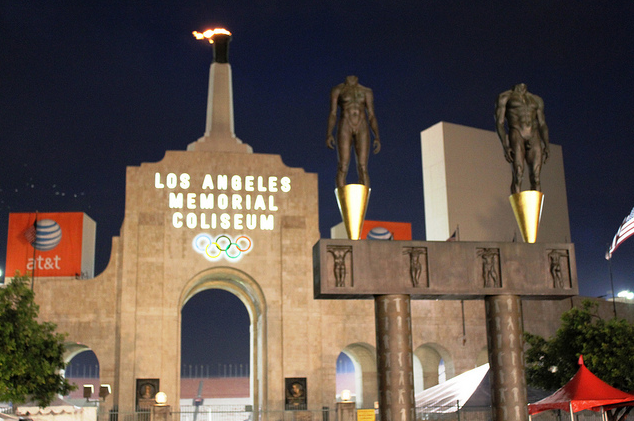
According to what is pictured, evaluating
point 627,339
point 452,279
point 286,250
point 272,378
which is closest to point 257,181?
point 286,250

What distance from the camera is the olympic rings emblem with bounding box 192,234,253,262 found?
46438 mm

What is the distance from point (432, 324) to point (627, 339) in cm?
1917

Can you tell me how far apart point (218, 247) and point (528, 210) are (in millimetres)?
Answer: 30487

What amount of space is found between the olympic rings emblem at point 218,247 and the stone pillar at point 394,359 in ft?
99.6

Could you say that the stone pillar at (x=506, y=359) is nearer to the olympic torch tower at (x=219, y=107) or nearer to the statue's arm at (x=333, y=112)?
the statue's arm at (x=333, y=112)

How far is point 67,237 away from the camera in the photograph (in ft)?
174

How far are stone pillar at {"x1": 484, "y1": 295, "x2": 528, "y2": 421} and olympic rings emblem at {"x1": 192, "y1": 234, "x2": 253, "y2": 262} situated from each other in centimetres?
3035

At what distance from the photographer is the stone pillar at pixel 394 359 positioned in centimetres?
1622

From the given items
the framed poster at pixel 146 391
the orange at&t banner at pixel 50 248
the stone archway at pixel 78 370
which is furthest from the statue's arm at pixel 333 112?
the orange at&t banner at pixel 50 248

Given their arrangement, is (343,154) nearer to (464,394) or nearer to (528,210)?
(528,210)

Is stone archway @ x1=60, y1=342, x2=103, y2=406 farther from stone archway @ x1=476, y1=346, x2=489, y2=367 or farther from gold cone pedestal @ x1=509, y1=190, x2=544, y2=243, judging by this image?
stone archway @ x1=476, y1=346, x2=489, y2=367

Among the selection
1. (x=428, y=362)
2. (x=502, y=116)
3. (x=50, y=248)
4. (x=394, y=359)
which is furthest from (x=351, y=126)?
(x=50, y=248)

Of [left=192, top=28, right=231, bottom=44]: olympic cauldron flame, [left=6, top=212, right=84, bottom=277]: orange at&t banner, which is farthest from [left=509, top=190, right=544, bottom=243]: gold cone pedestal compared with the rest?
[left=6, top=212, right=84, bottom=277]: orange at&t banner

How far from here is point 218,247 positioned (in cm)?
4650
